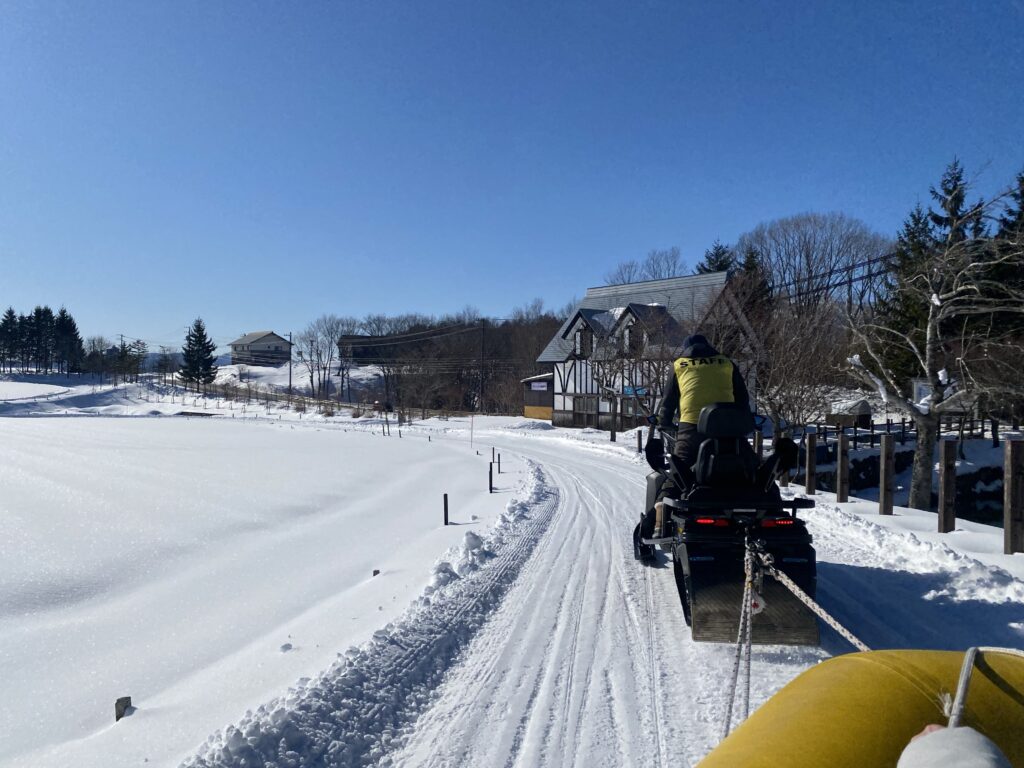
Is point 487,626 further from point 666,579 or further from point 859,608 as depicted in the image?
point 859,608

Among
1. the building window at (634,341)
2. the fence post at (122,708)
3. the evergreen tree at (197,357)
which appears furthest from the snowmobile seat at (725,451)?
the evergreen tree at (197,357)

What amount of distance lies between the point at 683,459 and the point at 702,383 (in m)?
0.74

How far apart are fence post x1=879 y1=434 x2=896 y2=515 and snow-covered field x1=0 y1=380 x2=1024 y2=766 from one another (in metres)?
0.30

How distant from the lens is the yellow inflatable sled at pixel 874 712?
1.62 metres

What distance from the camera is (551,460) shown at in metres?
21.9

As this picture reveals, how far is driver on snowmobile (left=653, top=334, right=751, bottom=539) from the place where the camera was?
19.9 ft

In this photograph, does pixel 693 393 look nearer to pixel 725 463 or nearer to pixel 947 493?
pixel 725 463

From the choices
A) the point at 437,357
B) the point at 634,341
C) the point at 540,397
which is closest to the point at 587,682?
the point at 634,341

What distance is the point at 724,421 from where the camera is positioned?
5.57 meters

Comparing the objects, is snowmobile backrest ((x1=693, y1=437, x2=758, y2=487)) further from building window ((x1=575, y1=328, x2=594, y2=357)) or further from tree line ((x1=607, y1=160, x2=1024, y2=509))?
building window ((x1=575, y1=328, x2=594, y2=357))

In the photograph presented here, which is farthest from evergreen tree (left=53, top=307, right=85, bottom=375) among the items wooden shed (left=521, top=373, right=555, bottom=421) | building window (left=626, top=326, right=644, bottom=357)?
building window (left=626, top=326, right=644, bottom=357)

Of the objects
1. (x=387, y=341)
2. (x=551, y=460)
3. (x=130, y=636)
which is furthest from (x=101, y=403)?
(x=130, y=636)

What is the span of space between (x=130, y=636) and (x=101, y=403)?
73487 millimetres

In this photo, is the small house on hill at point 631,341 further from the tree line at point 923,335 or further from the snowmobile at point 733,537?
the snowmobile at point 733,537
